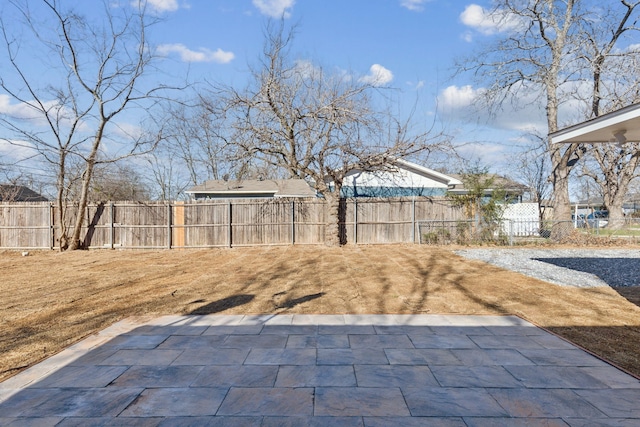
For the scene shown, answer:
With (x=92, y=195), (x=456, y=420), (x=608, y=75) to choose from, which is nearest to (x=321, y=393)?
(x=456, y=420)

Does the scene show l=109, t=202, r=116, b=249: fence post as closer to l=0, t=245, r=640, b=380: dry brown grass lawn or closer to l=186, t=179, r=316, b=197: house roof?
l=0, t=245, r=640, b=380: dry brown grass lawn

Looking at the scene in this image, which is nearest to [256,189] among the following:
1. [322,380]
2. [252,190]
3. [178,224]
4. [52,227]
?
[252,190]

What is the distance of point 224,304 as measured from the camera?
532 centimetres

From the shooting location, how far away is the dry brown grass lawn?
160 inches

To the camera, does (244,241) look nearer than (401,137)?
No

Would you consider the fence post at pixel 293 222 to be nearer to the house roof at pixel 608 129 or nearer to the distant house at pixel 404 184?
the distant house at pixel 404 184

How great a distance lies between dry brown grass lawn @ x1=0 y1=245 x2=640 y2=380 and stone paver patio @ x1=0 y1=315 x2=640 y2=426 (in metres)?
0.48

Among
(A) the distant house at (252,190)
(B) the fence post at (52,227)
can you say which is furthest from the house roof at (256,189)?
(B) the fence post at (52,227)

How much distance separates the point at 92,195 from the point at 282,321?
67.0ft

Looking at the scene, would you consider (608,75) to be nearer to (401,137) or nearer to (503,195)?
(503,195)

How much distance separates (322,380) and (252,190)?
1595 centimetres

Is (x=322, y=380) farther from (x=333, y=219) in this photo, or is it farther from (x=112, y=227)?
(x=112, y=227)

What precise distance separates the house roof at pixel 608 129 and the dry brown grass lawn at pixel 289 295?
2429 mm

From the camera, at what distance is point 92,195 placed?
20.7 metres
